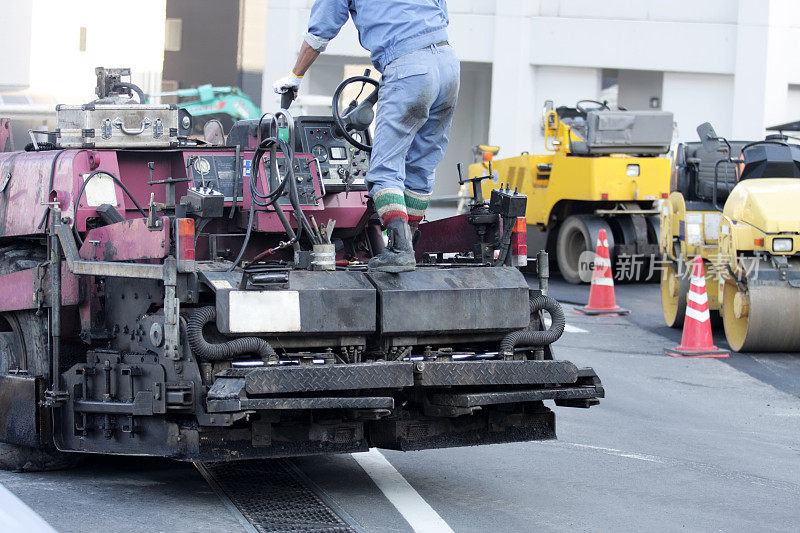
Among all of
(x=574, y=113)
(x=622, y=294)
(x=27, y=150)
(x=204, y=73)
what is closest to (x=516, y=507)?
(x=27, y=150)

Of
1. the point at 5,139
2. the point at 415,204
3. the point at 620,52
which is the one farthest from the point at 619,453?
the point at 620,52

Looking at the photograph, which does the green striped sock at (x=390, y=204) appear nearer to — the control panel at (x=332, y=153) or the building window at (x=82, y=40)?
the control panel at (x=332, y=153)

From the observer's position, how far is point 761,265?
40.7 ft

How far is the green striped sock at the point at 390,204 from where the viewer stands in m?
6.88

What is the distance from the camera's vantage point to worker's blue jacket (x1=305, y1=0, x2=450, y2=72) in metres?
6.88

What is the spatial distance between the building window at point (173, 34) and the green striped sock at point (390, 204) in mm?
38248

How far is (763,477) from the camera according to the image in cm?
776

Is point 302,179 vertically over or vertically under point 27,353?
over

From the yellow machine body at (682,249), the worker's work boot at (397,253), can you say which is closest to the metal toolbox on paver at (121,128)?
the worker's work boot at (397,253)

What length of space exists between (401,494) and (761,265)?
6.56 meters

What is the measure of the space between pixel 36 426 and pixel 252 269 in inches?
58.5

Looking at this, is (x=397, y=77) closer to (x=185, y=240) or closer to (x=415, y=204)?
(x=415, y=204)

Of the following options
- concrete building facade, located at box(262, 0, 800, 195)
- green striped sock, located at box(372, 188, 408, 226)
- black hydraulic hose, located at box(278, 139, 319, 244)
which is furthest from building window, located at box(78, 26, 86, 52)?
green striped sock, located at box(372, 188, 408, 226)

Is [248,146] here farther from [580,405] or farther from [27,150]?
[580,405]
